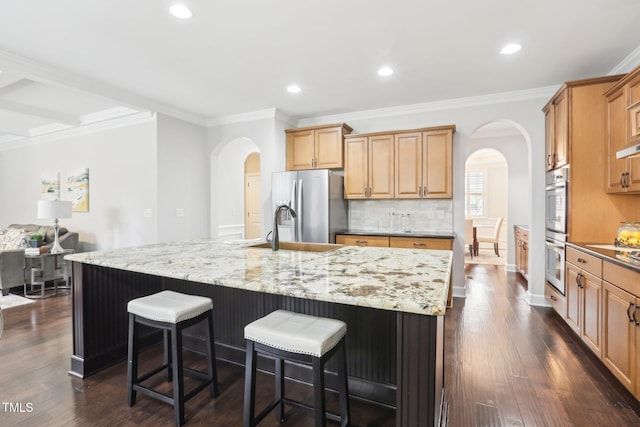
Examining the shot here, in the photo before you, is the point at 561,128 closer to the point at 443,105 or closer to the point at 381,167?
the point at 443,105

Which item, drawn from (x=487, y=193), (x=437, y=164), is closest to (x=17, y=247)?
(x=437, y=164)

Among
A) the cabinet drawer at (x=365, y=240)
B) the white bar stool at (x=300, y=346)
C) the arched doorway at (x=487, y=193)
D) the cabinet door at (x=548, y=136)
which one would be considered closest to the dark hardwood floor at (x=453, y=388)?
the white bar stool at (x=300, y=346)

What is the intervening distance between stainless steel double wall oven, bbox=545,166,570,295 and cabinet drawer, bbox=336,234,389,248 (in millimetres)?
1724

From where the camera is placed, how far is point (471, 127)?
13.3ft

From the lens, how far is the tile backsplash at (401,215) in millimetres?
4266

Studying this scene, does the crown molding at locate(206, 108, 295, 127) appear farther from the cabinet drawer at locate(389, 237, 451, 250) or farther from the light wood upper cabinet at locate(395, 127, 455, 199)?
the cabinet drawer at locate(389, 237, 451, 250)

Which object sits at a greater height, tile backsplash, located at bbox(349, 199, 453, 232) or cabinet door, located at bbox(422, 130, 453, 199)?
cabinet door, located at bbox(422, 130, 453, 199)

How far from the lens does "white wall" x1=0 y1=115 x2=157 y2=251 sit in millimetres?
4430

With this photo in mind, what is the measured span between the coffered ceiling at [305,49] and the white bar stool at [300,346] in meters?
2.09

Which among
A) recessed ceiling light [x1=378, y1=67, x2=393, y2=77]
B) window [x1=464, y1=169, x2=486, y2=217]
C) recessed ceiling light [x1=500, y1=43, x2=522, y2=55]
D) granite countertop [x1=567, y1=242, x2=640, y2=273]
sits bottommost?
granite countertop [x1=567, y1=242, x2=640, y2=273]

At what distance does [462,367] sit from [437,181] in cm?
228

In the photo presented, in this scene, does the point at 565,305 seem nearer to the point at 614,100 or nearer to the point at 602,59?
the point at 614,100

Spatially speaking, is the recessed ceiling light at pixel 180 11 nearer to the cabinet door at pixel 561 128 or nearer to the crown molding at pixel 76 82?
the crown molding at pixel 76 82

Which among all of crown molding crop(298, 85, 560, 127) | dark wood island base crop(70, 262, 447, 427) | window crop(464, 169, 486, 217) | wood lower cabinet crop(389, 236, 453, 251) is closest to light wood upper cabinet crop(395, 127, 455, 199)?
crown molding crop(298, 85, 560, 127)
